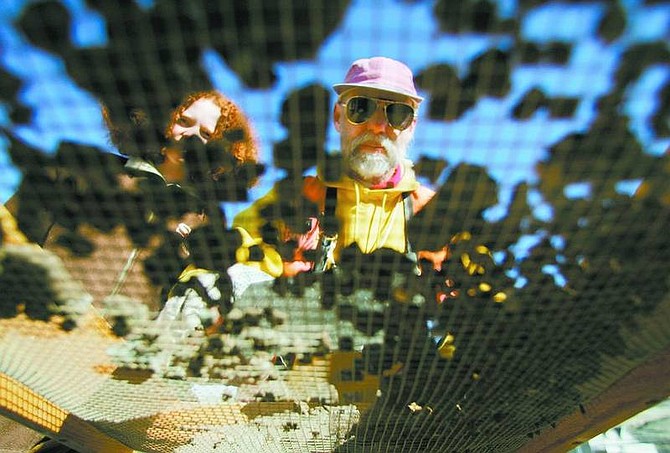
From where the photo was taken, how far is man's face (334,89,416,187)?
158cm

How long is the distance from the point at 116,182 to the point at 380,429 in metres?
1.10

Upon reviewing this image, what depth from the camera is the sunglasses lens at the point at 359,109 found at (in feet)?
5.38

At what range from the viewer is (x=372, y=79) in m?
1.45

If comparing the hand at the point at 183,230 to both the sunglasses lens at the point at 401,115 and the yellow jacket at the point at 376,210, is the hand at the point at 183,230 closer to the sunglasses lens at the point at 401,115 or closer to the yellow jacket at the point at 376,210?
the yellow jacket at the point at 376,210

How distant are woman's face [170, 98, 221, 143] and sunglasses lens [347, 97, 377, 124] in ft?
1.35

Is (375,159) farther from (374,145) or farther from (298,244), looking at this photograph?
(298,244)

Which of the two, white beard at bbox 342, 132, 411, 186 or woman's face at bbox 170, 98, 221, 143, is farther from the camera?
white beard at bbox 342, 132, 411, 186

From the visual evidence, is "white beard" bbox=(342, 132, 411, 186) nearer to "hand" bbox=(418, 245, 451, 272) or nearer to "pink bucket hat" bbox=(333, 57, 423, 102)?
"pink bucket hat" bbox=(333, 57, 423, 102)

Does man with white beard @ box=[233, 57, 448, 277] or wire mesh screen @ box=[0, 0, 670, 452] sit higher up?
→ man with white beard @ box=[233, 57, 448, 277]

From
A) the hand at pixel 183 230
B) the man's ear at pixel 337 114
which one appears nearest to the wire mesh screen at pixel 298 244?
the hand at pixel 183 230

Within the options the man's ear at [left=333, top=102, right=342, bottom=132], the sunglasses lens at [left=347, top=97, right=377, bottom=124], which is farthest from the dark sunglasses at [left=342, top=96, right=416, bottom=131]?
the man's ear at [left=333, top=102, right=342, bottom=132]

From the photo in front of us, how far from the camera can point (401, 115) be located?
1557mm

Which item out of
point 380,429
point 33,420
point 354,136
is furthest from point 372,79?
point 33,420

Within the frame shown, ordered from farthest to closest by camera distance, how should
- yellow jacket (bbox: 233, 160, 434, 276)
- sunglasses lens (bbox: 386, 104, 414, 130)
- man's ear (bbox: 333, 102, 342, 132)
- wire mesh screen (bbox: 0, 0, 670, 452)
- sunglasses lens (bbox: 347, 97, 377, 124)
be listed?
man's ear (bbox: 333, 102, 342, 132) < sunglasses lens (bbox: 347, 97, 377, 124) < sunglasses lens (bbox: 386, 104, 414, 130) < yellow jacket (bbox: 233, 160, 434, 276) < wire mesh screen (bbox: 0, 0, 670, 452)
